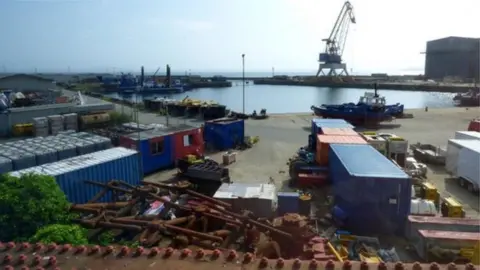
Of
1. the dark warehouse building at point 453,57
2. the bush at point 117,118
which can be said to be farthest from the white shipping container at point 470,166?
the dark warehouse building at point 453,57

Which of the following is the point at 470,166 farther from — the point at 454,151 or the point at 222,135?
the point at 222,135

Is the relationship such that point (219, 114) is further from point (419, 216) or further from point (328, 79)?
point (328, 79)

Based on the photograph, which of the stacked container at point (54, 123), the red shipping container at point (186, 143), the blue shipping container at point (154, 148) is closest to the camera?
the blue shipping container at point (154, 148)

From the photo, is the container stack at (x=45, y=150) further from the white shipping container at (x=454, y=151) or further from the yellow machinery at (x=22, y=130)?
the white shipping container at (x=454, y=151)

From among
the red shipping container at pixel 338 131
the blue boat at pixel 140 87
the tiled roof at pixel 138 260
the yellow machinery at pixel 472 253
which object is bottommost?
the yellow machinery at pixel 472 253

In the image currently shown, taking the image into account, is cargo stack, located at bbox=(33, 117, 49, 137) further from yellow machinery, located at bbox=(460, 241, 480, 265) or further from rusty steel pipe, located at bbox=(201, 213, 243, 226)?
yellow machinery, located at bbox=(460, 241, 480, 265)

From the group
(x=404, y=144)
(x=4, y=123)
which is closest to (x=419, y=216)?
(x=404, y=144)
